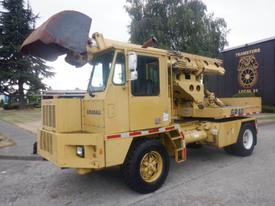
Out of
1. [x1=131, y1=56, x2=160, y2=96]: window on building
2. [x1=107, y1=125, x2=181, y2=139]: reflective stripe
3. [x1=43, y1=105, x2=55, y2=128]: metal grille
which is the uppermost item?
[x1=131, y1=56, x2=160, y2=96]: window on building

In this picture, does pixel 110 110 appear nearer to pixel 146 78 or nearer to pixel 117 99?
pixel 117 99

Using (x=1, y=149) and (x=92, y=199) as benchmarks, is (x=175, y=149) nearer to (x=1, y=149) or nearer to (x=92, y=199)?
(x=92, y=199)

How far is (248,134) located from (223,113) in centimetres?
163

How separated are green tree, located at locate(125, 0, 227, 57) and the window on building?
24.3 m

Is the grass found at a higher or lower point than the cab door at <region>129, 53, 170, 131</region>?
lower

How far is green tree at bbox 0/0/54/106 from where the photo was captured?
106 feet

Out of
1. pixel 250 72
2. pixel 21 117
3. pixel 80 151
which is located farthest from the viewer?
pixel 250 72

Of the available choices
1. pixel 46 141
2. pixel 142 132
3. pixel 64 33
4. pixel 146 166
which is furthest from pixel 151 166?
pixel 64 33

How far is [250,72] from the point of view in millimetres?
23766

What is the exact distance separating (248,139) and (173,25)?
23368 mm

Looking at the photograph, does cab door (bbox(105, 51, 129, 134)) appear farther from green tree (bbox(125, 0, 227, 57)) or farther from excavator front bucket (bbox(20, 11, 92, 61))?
green tree (bbox(125, 0, 227, 57))

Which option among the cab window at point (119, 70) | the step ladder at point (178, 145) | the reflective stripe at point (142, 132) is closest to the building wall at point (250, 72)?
the step ladder at point (178, 145)

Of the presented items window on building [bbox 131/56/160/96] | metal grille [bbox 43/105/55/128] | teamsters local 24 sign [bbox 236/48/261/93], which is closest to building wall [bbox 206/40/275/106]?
teamsters local 24 sign [bbox 236/48/261/93]

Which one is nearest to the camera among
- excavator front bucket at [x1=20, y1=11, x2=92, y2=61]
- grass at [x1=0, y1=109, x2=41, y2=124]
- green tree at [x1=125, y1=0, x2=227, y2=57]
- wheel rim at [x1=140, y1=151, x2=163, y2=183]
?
excavator front bucket at [x1=20, y1=11, x2=92, y2=61]
